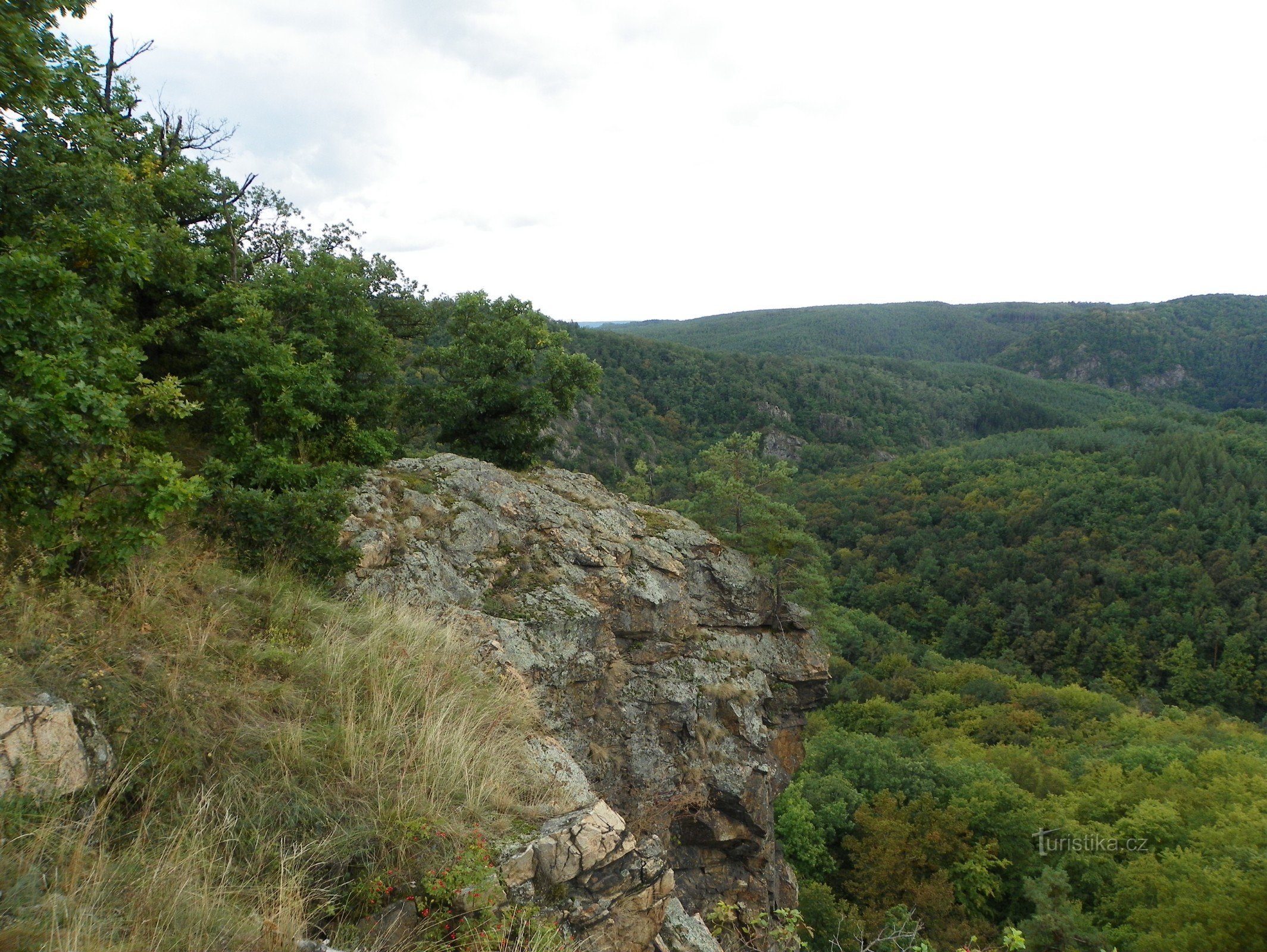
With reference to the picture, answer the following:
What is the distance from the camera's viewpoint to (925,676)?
5584 cm

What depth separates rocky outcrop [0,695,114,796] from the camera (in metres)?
3.21

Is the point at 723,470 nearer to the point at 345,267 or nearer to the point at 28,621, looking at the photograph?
the point at 345,267

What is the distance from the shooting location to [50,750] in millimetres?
3354

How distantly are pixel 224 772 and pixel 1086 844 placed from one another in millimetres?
28350

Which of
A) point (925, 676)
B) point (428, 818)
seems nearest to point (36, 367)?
point (428, 818)

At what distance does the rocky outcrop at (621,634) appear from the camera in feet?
31.1

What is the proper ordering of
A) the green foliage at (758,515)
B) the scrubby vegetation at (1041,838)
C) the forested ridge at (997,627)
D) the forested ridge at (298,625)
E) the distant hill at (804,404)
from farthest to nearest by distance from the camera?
the distant hill at (804,404), the forested ridge at (997,627), the scrubby vegetation at (1041,838), the green foliage at (758,515), the forested ridge at (298,625)

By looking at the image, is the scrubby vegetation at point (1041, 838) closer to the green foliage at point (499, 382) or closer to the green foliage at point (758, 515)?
the green foliage at point (758, 515)

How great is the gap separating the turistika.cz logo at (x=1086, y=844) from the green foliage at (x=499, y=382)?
74.3 feet

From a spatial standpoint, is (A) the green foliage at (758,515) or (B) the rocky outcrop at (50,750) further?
(A) the green foliage at (758,515)

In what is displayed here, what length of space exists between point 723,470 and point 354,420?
1117 cm

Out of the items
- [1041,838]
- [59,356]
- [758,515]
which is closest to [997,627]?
[1041,838]

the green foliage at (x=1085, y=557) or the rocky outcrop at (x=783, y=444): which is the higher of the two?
the rocky outcrop at (x=783, y=444)

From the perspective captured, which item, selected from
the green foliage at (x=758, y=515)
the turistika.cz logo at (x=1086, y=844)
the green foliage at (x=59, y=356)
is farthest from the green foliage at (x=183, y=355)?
the turistika.cz logo at (x=1086, y=844)
